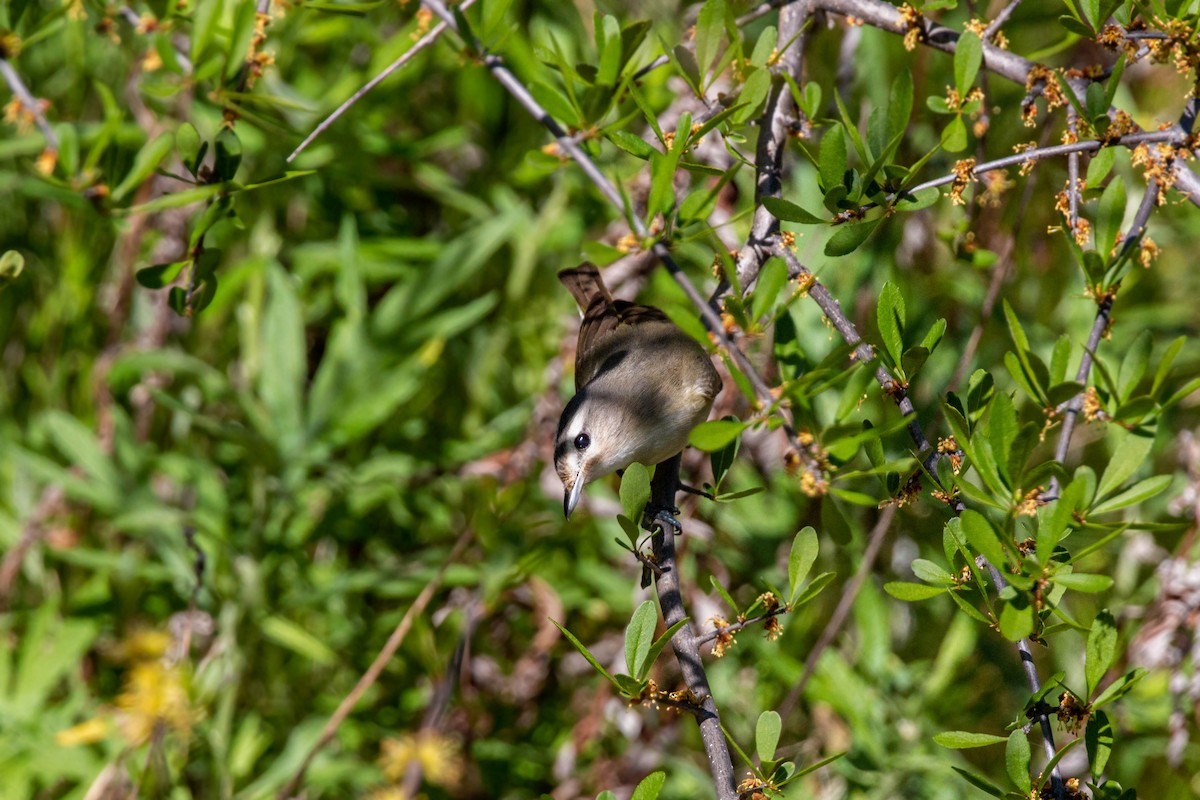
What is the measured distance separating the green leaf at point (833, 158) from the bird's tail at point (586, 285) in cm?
153

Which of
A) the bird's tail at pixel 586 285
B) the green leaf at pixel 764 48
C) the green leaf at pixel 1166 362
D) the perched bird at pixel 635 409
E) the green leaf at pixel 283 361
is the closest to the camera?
the green leaf at pixel 1166 362

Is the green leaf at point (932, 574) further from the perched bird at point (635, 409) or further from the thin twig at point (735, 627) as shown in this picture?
the perched bird at point (635, 409)

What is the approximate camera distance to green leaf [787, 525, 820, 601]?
1.49 metres

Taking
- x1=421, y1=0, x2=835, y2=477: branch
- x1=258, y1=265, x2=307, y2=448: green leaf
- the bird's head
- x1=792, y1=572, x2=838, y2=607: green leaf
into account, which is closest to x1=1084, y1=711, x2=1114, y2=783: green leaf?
x1=792, y1=572, x2=838, y2=607: green leaf

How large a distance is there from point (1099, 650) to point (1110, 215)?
1.87 ft

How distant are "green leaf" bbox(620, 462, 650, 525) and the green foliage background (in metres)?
1.22

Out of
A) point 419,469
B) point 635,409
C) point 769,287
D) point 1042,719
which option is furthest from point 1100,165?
point 419,469

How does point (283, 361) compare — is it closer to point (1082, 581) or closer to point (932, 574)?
point (932, 574)

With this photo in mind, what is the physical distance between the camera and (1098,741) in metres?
1.45

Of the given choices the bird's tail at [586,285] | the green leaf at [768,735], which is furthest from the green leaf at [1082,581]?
the bird's tail at [586,285]

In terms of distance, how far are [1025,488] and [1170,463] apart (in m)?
2.94

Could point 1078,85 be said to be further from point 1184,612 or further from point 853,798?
point 853,798

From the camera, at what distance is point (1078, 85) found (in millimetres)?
1697

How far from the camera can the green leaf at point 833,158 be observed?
146 cm
